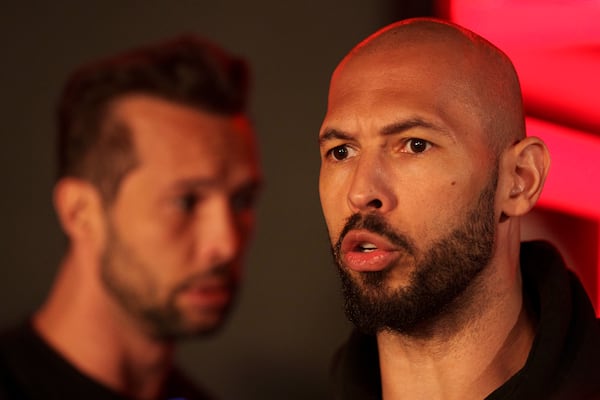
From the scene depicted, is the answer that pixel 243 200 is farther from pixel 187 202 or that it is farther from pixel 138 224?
pixel 138 224

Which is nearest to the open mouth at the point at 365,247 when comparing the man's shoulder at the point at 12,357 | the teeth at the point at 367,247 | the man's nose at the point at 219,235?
the teeth at the point at 367,247

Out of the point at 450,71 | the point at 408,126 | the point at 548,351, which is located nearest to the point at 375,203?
the point at 408,126

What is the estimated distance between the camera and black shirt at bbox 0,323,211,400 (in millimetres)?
1996

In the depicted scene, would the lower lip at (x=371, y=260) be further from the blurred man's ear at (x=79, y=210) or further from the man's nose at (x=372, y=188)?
the blurred man's ear at (x=79, y=210)

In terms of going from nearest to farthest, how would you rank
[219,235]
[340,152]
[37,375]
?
[340,152]
[37,375]
[219,235]

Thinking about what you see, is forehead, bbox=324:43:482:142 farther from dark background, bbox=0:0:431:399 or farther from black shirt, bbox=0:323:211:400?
black shirt, bbox=0:323:211:400

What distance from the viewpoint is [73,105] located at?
2.17 m

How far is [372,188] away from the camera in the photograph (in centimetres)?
145

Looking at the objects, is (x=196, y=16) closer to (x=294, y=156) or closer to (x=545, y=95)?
(x=294, y=156)

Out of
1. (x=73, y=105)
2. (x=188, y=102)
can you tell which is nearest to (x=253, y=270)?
(x=188, y=102)

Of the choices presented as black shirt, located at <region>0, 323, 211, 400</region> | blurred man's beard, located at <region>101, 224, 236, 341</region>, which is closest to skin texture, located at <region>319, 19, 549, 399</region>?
blurred man's beard, located at <region>101, 224, 236, 341</region>

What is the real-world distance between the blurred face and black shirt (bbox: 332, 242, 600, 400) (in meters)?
0.54

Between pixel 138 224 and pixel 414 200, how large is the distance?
0.87 metres

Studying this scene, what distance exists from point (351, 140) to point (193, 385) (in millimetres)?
980
